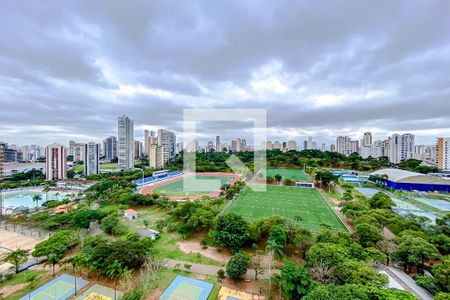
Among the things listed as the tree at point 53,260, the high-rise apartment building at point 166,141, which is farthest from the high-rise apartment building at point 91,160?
the tree at point 53,260

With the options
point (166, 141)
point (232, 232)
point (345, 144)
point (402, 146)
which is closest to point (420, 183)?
point (232, 232)

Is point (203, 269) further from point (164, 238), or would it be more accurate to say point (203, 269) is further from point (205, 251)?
point (164, 238)

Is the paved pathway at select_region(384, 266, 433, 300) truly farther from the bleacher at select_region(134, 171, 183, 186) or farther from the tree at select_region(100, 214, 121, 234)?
the bleacher at select_region(134, 171, 183, 186)

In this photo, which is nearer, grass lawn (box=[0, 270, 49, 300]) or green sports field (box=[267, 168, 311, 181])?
grass lawn (box=[0, 270, 49, 300])

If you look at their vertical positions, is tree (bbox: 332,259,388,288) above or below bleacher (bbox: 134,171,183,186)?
above

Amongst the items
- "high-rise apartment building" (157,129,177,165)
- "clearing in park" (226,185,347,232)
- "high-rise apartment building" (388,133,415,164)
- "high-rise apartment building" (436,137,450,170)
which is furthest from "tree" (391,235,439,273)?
"high-rise apartment building" (388,133,415,164)

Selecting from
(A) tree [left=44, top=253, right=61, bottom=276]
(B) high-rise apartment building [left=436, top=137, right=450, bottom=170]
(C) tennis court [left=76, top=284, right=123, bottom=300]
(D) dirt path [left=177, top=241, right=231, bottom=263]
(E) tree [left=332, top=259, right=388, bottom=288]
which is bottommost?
(C) tennis court [left=76, top=284, right=123, bottom=300]

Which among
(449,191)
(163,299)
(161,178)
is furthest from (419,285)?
(161,178)

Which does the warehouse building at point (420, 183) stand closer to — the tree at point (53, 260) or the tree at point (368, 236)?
the tree at point (368, 236)
